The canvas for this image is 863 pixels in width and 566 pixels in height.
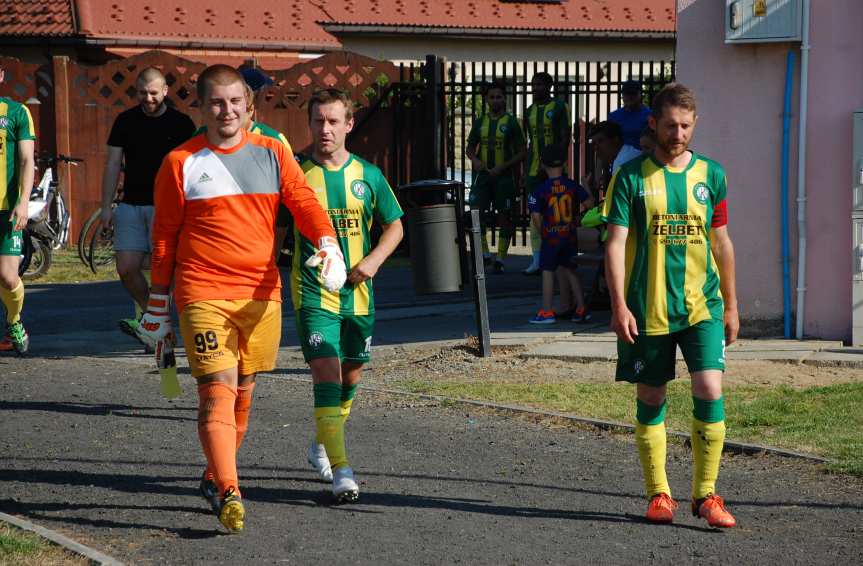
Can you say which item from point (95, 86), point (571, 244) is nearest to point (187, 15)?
point (95, 86)

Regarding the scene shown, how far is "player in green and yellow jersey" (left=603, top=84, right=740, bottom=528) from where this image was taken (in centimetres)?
580

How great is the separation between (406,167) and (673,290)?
1346 cm

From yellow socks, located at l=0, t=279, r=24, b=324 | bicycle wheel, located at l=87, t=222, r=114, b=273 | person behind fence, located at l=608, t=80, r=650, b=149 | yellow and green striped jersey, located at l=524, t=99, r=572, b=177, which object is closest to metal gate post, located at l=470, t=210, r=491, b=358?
yellow socks, located at l=0, t=279, r=24, b=324

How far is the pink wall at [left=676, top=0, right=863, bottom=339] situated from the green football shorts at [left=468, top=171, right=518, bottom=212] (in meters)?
5.37

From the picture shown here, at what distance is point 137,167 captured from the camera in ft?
31.6

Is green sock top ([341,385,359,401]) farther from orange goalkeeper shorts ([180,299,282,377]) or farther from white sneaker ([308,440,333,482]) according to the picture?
orange goalkeeper shorts ([180,299,282,377])

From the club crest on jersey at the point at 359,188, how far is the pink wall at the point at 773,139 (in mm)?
5121

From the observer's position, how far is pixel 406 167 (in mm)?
19141

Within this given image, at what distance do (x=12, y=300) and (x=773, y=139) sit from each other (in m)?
5.96

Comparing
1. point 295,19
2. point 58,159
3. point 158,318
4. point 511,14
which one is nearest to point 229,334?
point 158,318

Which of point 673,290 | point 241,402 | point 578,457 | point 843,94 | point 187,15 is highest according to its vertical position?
point 187,15

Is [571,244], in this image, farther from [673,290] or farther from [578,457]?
[673,290]

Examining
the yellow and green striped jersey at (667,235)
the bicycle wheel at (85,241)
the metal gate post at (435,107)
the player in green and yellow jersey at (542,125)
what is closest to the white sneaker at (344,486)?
the yellow and green striped jersey at (667,235)

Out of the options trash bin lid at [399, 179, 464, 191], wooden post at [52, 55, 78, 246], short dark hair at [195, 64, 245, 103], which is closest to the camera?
short dark hair at [195, 64, 245, 103]
